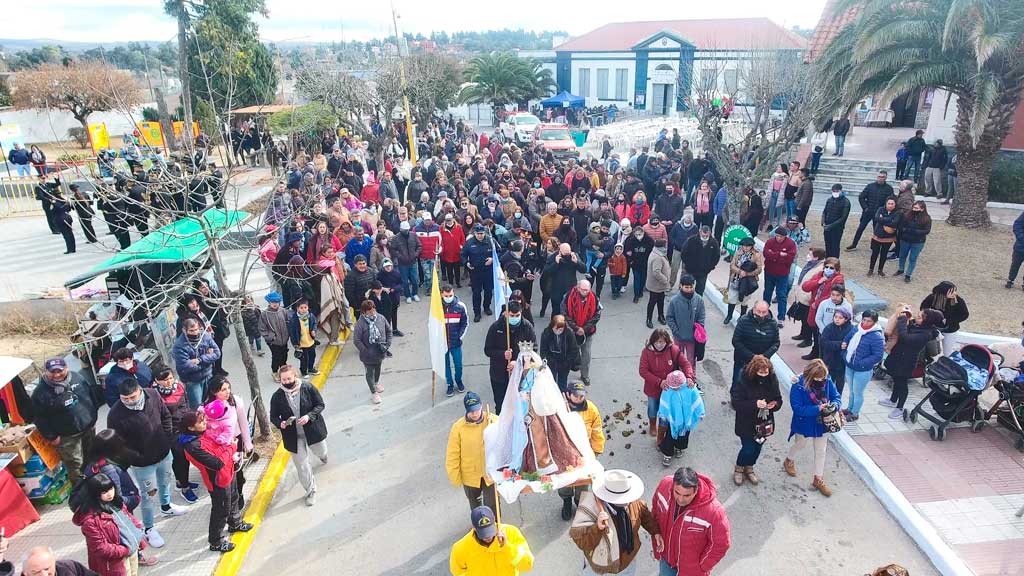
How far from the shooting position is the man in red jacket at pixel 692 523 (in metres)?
4.51

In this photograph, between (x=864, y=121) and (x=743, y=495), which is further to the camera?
(x=864, y=121)

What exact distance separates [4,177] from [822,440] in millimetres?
27594

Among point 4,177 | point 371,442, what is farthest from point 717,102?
point 4,177

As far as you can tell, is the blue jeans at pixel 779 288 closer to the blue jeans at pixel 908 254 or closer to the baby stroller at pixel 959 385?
the blue jeans at pixel 908 254

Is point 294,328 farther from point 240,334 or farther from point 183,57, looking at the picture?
point 183,57

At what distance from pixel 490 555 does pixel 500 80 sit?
39.9 meters

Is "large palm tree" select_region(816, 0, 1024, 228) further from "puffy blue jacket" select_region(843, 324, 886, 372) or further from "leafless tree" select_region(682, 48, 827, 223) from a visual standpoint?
"puffy blue jacket" select_region(843, 324, 886, 372)

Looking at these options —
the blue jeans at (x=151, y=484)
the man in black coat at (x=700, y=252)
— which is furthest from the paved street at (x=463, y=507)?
the man in black coat at (x=700, y=252)

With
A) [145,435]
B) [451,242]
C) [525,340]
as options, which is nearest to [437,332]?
[525,340]

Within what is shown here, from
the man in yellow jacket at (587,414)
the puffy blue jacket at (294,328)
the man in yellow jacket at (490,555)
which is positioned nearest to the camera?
the man in yellow jacket at (490,555)

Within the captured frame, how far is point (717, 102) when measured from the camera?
16031 millimetres

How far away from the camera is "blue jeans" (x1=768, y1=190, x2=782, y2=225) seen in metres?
14.8

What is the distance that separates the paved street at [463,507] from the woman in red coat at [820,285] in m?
1.65

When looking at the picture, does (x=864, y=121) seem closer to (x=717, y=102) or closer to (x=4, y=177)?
(x=717, y=102)
